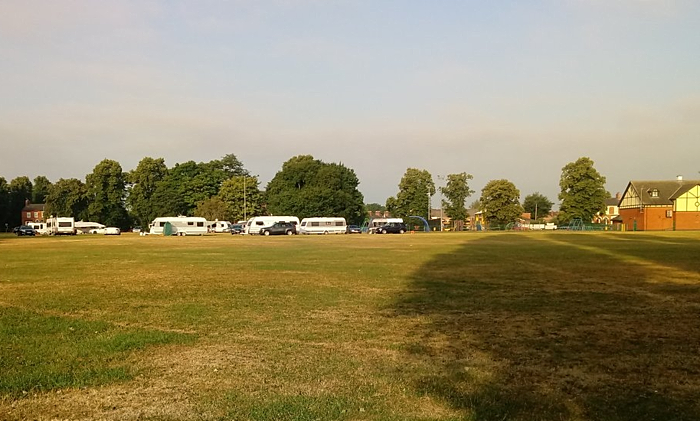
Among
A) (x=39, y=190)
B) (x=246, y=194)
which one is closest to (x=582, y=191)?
(x=246, y=194)

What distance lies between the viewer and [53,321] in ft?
34.2

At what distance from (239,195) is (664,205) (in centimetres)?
7322

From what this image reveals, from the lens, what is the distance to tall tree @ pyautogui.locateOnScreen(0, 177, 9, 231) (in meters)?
111

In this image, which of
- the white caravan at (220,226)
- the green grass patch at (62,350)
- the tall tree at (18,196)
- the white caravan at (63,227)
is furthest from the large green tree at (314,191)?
the green grass patch at (62,350)

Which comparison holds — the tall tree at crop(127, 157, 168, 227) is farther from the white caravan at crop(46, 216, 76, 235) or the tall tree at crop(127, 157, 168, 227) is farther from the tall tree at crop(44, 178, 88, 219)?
the white caravan at crop(46, 216, 76, 235)

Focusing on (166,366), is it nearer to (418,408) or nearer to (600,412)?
(418,408)

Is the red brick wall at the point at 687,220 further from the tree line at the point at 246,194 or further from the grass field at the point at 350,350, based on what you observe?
the grass field at the point at 350,350

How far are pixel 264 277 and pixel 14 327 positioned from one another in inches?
368

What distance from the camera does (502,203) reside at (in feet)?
357

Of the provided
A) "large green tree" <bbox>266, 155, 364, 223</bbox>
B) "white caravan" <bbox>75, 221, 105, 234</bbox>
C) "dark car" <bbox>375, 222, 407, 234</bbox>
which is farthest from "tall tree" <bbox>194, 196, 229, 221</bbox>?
"dark car" <bbox>375, 222, 407, 234</bbox>

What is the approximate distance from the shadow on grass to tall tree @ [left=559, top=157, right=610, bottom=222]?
Result: 79199 millimetres

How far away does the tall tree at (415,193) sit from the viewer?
367 feet

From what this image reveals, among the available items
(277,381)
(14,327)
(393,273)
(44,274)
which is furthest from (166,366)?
(44,274)

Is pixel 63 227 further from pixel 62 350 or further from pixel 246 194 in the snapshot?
pixel 62 350
